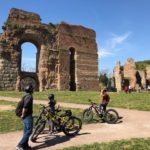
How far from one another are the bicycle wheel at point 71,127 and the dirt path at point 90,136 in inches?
7.7

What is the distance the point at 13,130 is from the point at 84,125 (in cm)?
286

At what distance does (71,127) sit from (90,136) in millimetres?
793

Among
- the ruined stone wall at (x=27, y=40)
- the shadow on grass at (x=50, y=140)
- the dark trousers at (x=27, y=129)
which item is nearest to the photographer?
the dark trousers at (x=27, y=129)

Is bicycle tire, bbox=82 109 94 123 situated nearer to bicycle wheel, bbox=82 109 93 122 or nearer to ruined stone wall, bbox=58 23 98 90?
bicycle wheel, bbox=82 109 93 122

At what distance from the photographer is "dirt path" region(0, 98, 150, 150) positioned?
865 cm

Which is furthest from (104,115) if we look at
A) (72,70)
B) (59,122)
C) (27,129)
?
(72,70)

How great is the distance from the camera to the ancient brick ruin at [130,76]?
5403 centimetres

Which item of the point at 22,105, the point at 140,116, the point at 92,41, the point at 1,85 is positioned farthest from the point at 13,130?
the point at 92,41

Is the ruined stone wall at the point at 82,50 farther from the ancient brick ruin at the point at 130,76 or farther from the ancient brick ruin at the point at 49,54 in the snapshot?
the ancient brick ruin at the point at 130,76

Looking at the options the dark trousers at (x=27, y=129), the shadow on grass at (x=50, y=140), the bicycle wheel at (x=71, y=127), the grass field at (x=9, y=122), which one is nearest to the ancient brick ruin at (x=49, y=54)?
the grass field at (x=9, y=122)

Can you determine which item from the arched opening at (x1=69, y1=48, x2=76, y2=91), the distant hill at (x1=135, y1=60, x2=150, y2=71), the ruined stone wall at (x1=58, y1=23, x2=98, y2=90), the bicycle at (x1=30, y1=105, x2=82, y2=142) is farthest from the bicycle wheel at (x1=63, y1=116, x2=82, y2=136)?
the distant hill at (x1=135, y1=60, x2=150, y2=71)

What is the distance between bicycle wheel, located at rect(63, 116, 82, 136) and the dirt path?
20 centimetres

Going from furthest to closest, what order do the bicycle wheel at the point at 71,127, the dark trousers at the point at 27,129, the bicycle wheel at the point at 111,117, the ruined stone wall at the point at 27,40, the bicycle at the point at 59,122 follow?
the ruined stone wall at the point at 27,40, the bicycle wheel at the point at 111,117, the bicycle wheel at the point at 71,127, the bicycle at the point at 59,122, the dark trousers at the point at 27,129

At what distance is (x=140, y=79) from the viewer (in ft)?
194
